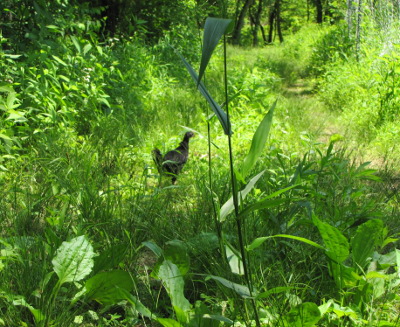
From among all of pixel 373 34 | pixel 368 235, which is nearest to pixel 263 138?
pixel 368 235

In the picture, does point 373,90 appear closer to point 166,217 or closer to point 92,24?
point 92,24

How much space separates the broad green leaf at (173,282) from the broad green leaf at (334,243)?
63 cm

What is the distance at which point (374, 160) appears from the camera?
439 centimetres

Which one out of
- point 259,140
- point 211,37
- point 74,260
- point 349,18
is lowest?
point 74,260

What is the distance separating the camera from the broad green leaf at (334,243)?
5.96 ft

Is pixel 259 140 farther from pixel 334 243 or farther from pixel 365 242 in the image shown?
pixel 365 242

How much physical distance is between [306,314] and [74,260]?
3.17ft

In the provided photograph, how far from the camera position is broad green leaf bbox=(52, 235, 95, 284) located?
5.84 feet

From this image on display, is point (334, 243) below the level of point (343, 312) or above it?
above

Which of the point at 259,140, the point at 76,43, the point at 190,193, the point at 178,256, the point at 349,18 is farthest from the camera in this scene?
the point at 349,18

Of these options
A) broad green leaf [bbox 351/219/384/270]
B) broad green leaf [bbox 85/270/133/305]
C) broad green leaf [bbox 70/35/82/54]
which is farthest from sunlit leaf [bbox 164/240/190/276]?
broad green leaf [bbox 70/35/82/54]

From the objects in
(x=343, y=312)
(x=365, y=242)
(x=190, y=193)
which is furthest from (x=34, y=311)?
(x=190, y=193)

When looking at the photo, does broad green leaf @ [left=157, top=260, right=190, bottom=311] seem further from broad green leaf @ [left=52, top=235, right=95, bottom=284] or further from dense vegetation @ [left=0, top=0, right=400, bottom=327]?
broad green leaf @ [left=52, top=235, right=95, bottom=284]

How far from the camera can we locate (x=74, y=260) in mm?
1824
